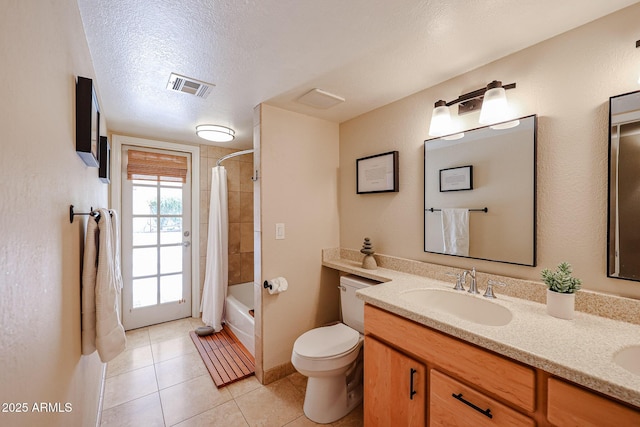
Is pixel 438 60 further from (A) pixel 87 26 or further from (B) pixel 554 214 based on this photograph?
(A) pixel 87 26

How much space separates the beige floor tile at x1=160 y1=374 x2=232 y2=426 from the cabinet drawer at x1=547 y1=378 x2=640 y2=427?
1.88m

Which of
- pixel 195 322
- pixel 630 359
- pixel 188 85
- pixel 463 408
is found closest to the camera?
pixel 630 359

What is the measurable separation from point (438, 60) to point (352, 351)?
6.04 feet

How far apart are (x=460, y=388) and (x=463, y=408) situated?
0.07 meters

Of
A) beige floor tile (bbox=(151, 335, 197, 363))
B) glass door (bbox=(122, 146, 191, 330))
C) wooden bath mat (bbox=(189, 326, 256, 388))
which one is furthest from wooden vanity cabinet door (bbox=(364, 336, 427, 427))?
glass door (bbox=(122, 146, 191, 330))

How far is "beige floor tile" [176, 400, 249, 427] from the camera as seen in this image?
5.40 ft

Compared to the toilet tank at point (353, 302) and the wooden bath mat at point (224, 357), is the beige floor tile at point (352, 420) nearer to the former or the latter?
the toilet tank at point (353, 302)

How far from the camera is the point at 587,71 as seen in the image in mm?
1188

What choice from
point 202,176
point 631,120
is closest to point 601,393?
point 631,120

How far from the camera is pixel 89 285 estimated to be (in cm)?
107

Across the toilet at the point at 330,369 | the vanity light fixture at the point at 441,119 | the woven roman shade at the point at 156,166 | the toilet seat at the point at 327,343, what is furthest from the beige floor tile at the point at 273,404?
the woven roman shade at the point at 156,166

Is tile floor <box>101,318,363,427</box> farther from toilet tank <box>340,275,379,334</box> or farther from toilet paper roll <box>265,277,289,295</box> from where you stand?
toilet paper roll <box>265,277,289,295</box>

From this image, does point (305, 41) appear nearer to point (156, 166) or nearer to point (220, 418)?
point (220, 418)

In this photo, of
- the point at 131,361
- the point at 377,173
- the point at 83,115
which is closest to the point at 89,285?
the point at 83,115
